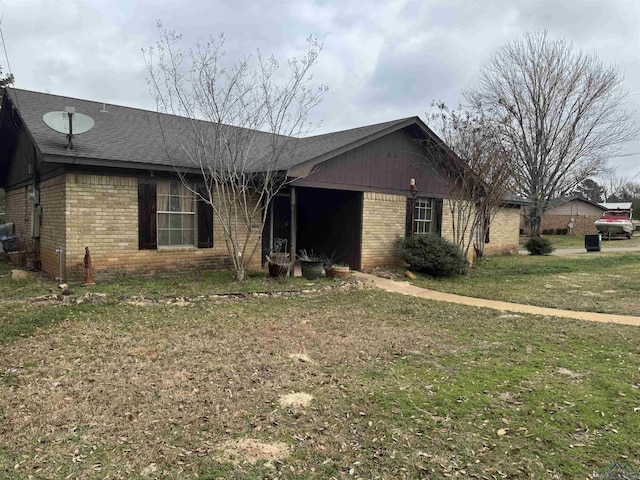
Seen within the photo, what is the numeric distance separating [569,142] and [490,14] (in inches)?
673

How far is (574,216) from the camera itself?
118ft

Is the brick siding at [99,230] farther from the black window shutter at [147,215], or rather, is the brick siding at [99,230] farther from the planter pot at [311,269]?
the planter pot at [311,269]

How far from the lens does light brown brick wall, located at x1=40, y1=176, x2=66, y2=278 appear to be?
8523mm

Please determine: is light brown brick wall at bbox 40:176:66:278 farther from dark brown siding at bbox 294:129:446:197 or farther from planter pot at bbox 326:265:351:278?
planter pot at bbox 326:265:351:278

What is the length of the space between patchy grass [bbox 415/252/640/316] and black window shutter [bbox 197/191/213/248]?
5459mm

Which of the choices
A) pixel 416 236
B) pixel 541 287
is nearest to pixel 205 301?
pixel 416 236

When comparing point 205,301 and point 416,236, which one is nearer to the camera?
point 205,301

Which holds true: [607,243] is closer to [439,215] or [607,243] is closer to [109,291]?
[439,215]

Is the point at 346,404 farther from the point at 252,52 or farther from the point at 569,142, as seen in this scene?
the point at 569,142

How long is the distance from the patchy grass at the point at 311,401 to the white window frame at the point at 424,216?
7.16m

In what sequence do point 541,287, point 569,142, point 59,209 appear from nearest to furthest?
point 59,209 → point 541,287 → point 569,142

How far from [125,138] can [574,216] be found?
122ft

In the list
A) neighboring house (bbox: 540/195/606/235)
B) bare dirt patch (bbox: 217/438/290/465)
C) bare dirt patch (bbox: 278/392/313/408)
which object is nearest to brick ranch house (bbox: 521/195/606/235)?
neighboring house (bbox: 540/195/606/235)

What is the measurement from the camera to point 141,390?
3.92 meters
